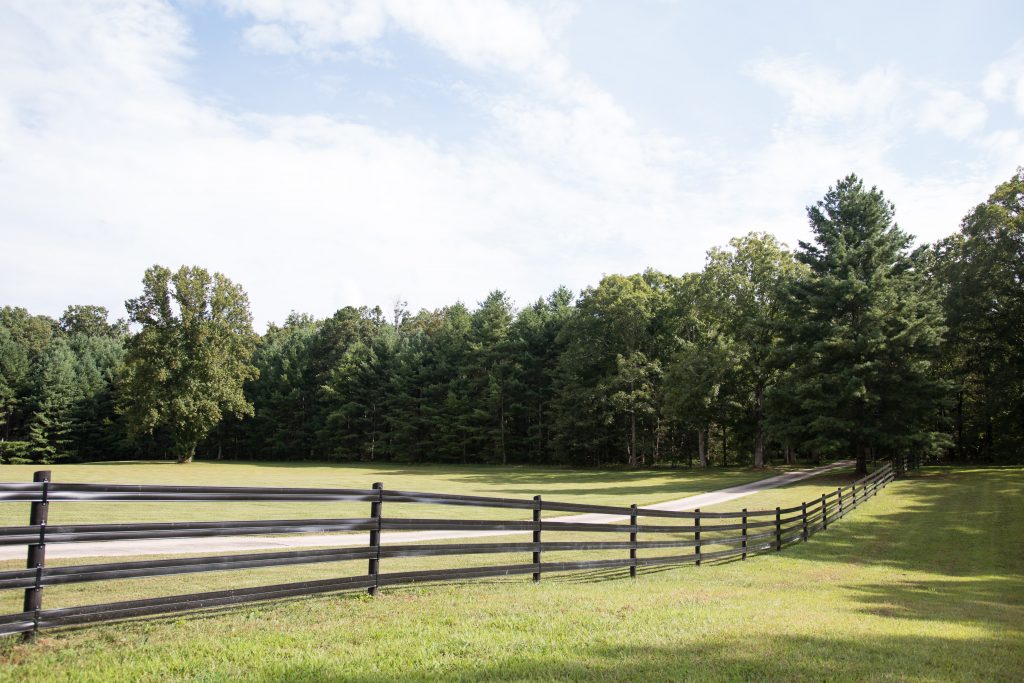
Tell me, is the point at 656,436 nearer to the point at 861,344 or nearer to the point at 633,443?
the point at 633,443

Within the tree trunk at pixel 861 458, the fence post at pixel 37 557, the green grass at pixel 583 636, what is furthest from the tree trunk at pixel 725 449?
the fence post at pixel 37 557

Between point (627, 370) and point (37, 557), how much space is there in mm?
53366

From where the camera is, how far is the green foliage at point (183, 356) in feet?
214

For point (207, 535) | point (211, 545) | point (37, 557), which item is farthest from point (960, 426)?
point (37, 557)

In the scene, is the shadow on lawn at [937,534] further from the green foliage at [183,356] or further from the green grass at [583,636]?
the green foliage at [183,356]

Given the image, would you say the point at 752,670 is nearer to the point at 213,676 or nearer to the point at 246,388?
the point at 213,676

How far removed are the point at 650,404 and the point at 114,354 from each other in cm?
7013

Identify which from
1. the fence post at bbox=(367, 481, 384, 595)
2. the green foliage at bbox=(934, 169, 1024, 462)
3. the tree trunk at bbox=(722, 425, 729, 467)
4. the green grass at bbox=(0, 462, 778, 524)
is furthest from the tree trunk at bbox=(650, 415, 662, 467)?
the fence post at bbox=(367, 481, 384, 595)

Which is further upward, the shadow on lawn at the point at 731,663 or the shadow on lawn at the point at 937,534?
the shadow on lawn at the point at 731,663

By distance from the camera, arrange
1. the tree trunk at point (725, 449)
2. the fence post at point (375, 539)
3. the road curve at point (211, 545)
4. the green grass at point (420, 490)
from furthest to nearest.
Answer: the tree trunk at point (725, 449) < the green grass at point (420, 490) < the road curve at point (211, 545) < the fence post at point (375, 539)

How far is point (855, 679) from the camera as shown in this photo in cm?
588

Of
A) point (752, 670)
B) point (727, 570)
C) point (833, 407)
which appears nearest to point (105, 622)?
point (752, 670)

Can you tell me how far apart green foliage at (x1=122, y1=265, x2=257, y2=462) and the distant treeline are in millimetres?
217

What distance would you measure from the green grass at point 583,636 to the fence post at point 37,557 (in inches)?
8.6
